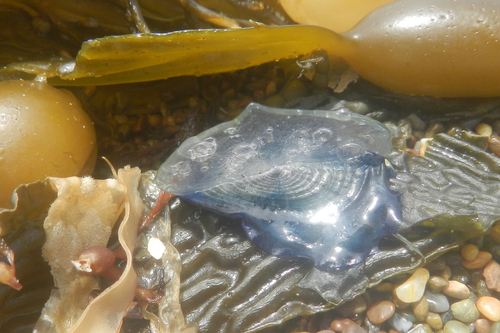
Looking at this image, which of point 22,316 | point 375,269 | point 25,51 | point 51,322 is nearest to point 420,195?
point 375,269

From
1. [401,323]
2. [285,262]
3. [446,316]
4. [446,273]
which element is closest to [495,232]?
[446,273]

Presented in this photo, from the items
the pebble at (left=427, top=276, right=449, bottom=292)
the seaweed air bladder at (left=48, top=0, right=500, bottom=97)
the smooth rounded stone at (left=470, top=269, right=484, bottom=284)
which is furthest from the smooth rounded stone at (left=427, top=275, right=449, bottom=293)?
the seaweed air bladder at (left=48, top=0, right=500, bottom=97)

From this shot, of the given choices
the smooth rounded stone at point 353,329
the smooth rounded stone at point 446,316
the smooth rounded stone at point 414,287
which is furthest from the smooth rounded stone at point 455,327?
the smooth rounded stone at point 353,329

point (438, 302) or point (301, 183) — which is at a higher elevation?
point (301, 183)

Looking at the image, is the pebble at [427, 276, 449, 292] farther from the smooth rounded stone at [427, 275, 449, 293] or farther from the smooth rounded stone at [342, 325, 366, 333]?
the smooth rounded stone at [342, 325, 366, 333]

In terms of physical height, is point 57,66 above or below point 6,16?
below

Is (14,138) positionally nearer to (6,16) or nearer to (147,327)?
(6,16)

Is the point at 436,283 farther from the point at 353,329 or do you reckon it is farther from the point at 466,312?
the point at 353,329

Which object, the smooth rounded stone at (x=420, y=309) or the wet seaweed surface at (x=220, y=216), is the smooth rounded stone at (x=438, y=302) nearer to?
the smooth rounded stone at (x=420, y=309)
